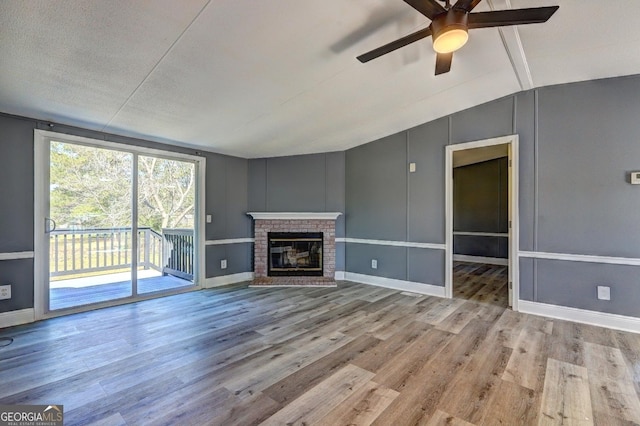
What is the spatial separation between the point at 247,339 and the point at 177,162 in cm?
312

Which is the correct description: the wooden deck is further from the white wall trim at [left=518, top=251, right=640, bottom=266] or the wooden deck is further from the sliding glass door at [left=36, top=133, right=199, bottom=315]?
the white wall trim at [left=518, top=251, right=640, bottom=266]

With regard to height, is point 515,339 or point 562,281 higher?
point 562,281

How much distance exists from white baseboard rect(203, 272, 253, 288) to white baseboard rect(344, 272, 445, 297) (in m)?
1.82

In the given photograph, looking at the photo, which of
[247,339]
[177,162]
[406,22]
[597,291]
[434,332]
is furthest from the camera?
[177,162]

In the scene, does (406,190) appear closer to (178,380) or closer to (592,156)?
(592,156)

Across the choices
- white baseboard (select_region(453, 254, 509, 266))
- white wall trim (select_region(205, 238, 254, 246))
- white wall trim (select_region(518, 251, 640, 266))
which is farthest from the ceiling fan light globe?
white baseboard (select_region(453, 254, 509, 266))

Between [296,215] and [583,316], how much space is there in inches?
159

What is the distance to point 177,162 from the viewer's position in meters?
4.61

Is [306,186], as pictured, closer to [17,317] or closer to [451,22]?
[451,22]

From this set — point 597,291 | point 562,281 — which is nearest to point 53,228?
point 562,281

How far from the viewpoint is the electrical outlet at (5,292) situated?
3.09m

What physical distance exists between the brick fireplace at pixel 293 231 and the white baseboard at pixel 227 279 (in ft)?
0.92

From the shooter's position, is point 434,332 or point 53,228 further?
point 53,228

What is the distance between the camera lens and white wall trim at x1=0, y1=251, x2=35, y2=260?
3.10 metres
